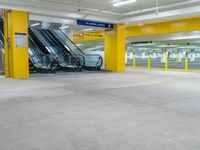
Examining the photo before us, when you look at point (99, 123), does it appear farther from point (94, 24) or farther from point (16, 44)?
point (94, 24)

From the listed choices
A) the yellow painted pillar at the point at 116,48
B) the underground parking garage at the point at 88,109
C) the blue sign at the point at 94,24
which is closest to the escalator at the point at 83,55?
the yellow painted pillar at the point at 116,48

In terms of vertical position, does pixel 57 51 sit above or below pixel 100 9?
below

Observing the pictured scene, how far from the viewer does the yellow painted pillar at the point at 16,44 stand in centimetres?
917

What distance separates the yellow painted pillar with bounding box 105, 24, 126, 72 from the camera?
43.9 ft

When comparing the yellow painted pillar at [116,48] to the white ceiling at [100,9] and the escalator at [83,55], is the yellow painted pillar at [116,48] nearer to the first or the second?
the escalator at [83,55]

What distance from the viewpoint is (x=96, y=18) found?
11984mm

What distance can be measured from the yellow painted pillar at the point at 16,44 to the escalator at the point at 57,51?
3.74 meters

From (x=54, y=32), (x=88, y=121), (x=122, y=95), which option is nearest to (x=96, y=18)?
(x=54, y=32)

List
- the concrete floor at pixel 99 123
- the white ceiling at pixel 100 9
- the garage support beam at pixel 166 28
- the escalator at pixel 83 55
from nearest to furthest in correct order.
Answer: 1. the concrete floor at pixel 99 123
2. the white ceiling at pixel 100 9
3. the garage support beam at pixel 166 28
4. the escalator at pixel 83 55

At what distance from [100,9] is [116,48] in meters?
3.05

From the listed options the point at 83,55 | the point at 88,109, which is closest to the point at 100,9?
the point at 83,55

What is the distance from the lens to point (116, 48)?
44.0ft

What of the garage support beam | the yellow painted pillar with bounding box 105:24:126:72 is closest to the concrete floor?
the yellow painted pillar with bounding box 105:24:126:72

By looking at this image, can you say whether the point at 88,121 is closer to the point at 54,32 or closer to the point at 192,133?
the point at 192,133
